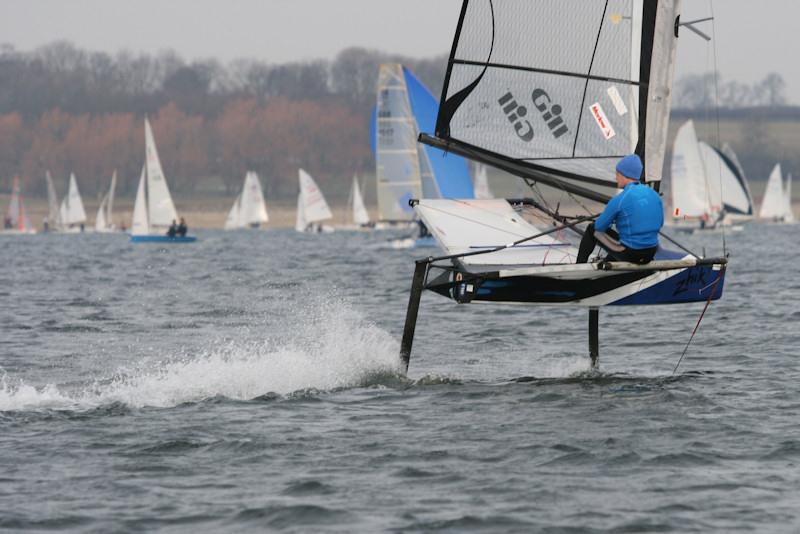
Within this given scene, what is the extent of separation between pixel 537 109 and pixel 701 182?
60.4m

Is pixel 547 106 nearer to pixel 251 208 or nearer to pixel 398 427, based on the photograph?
pixel 398 427

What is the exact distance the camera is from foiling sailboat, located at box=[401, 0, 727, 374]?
13234 mm

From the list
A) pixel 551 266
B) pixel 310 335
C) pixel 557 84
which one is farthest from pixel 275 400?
pixel 310 335

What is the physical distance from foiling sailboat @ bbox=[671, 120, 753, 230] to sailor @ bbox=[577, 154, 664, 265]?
176 ft

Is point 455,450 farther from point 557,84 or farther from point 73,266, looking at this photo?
point 73,266

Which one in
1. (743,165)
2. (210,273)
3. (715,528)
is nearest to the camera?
(715,528)

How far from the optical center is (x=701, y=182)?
72500 mm

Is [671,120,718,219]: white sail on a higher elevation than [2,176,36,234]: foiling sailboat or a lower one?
higher

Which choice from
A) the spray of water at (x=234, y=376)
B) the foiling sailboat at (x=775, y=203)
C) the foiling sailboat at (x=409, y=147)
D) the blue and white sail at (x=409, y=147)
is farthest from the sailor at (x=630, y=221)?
the foiling sailboat at (x=775, y=203)

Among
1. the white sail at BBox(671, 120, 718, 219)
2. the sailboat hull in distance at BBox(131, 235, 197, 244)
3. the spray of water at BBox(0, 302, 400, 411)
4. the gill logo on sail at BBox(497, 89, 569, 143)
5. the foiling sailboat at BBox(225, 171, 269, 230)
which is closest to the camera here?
the spray of water at BBox(0, 302, 400, 411)

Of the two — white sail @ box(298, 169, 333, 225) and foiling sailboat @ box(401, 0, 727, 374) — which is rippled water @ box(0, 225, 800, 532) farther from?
white sail @ box(298, 169, 333, 225)

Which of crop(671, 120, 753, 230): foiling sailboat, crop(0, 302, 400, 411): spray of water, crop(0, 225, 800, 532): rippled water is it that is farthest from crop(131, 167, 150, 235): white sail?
crop(0, 302, 400, 411): spray of water

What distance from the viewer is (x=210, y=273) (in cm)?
3528

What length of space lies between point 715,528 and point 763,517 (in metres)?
0.41
